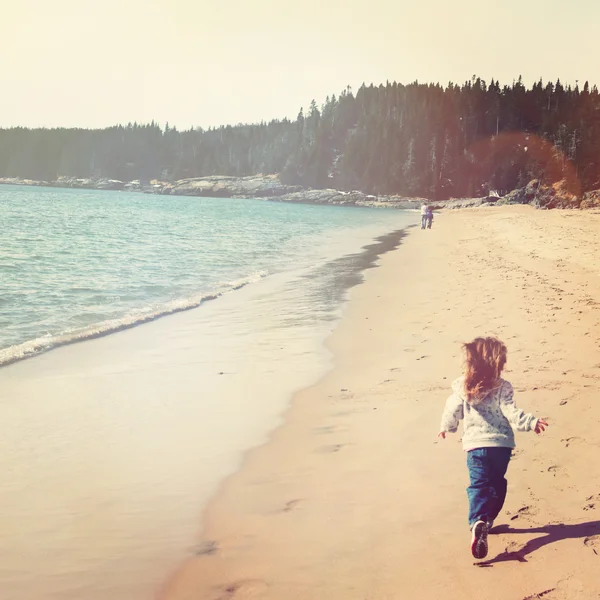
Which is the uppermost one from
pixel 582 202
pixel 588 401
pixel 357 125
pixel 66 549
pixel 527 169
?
pixel 357 125

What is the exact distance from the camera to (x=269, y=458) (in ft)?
17.6

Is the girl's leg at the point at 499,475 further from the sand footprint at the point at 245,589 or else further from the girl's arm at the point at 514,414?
the sand footprint at the point at 245,589

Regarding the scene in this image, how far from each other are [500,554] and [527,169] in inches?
3888

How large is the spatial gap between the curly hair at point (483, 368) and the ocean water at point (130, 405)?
2216 mm

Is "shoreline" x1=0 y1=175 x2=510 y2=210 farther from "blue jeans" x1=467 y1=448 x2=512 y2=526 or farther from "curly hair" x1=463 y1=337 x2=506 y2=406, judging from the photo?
"blue jeans" x1=467 y1=448 x2=512 y2=526

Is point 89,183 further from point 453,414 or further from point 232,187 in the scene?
point 453,414

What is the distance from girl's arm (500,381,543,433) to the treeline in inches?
3160

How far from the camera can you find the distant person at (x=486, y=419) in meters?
3.87

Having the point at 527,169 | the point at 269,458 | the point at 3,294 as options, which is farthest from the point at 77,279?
the point at 527,169

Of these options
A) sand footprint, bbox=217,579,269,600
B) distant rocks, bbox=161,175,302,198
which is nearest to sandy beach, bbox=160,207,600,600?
sand footprint, bbox=217,579,269,600

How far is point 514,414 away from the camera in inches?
152

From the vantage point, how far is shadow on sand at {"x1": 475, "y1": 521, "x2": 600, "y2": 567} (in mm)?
3617

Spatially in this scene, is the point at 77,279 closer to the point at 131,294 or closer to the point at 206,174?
the point at 131,294

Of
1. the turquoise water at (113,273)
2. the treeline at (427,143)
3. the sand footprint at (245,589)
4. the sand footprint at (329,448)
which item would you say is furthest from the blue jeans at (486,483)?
the treeline at (427,143)
